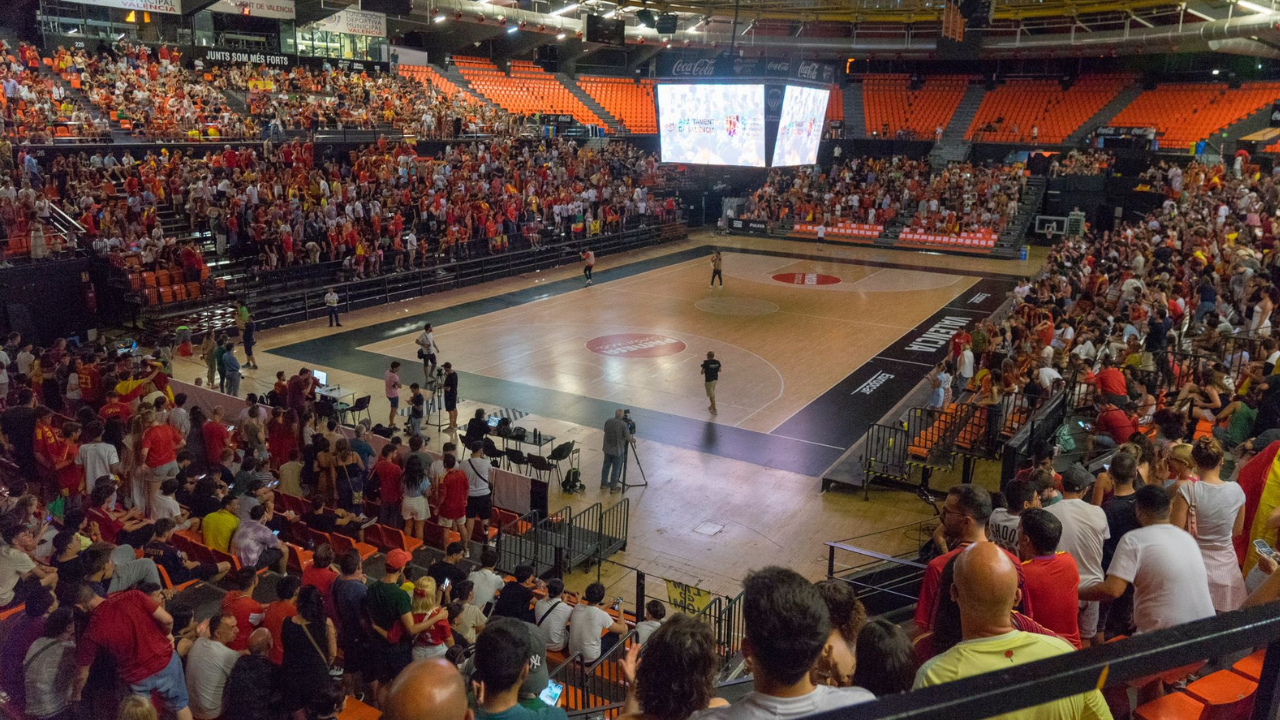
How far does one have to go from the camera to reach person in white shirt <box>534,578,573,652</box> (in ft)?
23.6

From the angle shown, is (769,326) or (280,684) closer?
(280,684)

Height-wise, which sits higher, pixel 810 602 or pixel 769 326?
Answer: pixel 810 602

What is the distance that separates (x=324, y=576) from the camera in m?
6.40

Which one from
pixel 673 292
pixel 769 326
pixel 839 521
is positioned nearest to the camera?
pixel 839 521

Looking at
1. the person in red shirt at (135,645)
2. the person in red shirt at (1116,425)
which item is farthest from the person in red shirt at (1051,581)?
the person in red shirt at (1116,425)

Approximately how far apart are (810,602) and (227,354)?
52.2ft

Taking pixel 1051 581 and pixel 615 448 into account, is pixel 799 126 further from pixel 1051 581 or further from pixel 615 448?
pixel 1051 581

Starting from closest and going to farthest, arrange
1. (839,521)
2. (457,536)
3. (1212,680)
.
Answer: (1212,680) → (457,536) → (839,521)

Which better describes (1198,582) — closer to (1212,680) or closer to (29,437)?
(1212,680)

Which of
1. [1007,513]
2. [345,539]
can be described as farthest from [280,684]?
[1007,513]

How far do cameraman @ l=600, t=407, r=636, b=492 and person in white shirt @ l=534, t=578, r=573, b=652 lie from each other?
5.99 metres

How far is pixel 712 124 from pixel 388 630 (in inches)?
805

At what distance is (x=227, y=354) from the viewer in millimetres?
16266

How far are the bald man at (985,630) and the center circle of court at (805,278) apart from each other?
2739 cm
